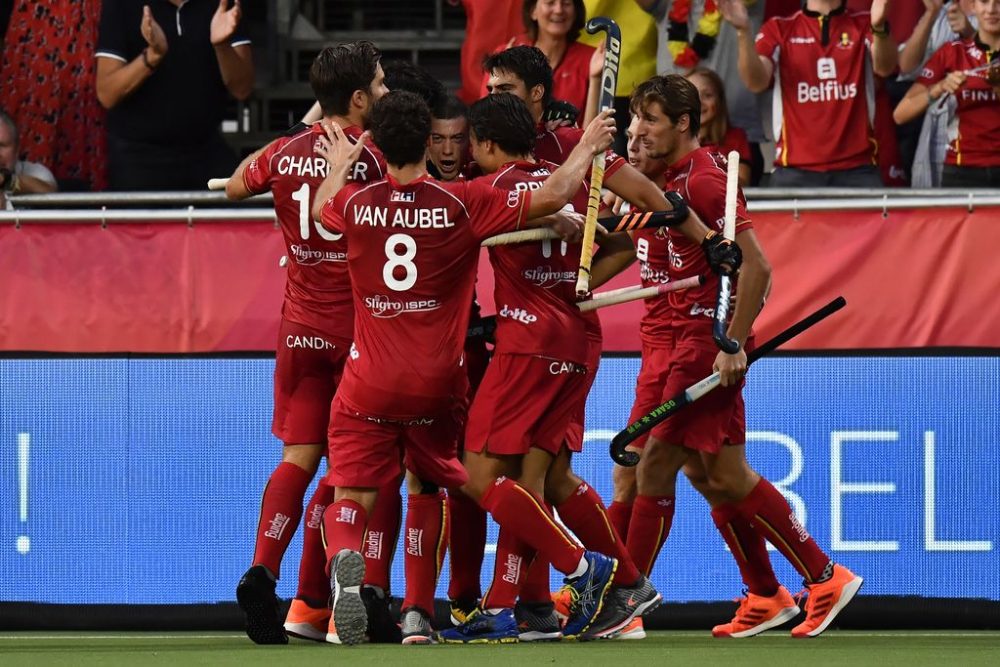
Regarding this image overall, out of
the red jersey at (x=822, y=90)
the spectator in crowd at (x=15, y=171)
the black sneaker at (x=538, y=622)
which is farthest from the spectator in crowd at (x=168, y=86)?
the black sneaker at (x=538, y=622)

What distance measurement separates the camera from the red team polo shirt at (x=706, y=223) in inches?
293

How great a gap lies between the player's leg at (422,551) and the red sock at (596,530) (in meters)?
0.52

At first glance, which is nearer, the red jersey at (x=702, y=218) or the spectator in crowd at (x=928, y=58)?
the red jersey at (x=702, y=218)

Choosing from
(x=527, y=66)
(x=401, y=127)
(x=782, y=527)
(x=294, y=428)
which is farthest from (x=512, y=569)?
(x=527, y=66)

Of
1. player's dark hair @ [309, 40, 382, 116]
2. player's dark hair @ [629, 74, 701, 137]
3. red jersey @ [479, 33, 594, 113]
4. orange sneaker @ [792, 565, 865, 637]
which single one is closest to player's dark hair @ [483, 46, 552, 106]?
player's dark hair @ [629, 74, 701, 137]

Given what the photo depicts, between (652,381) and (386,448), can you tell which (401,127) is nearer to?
(386,448)

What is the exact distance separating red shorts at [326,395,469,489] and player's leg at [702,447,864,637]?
1.17m

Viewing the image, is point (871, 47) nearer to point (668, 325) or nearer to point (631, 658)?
point (668, 325)

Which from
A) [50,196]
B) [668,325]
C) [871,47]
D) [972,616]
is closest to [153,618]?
[50,196]

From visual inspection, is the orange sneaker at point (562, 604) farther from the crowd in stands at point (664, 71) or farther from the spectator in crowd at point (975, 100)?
the spectator in crowd at point (975, 100)

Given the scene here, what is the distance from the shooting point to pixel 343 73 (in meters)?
7.27

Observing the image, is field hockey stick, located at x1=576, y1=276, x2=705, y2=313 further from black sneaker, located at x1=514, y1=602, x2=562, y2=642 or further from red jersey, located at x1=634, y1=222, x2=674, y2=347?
black sneaker, located at x1=514, y1=602, x2=562, y2=642

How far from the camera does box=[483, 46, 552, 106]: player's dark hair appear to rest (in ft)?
24.3

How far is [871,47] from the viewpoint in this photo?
10359mm
